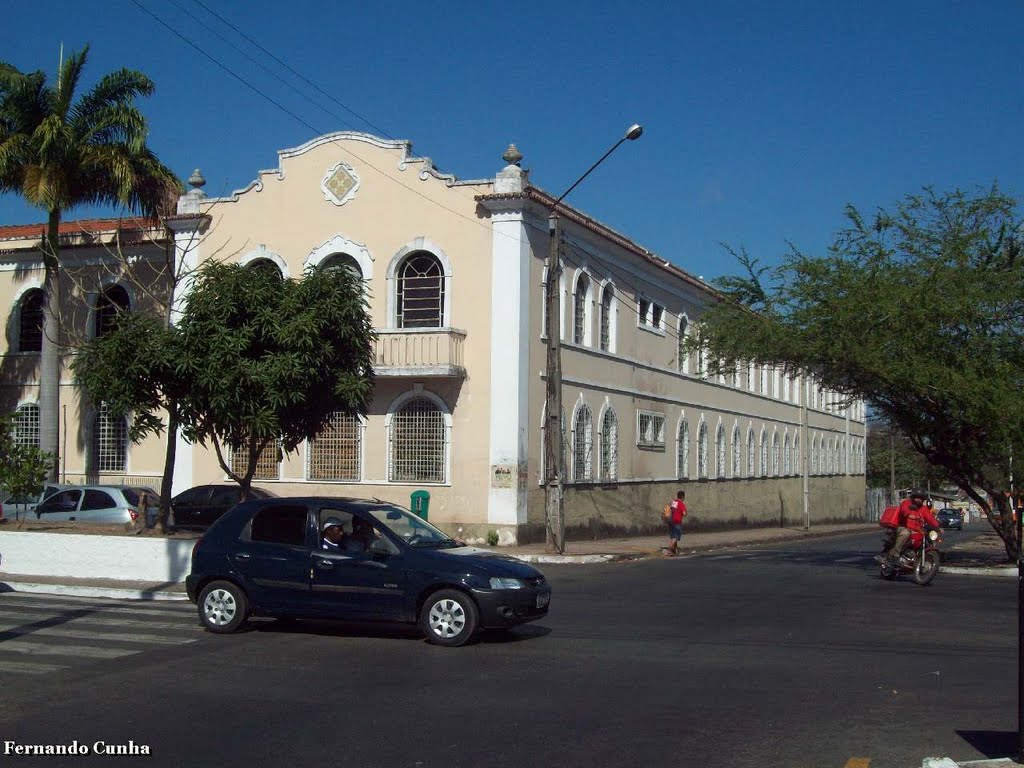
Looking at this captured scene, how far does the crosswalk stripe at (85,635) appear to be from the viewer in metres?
12.7

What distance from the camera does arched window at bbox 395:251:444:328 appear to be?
101 ft

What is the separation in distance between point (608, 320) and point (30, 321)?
1741 centimetres

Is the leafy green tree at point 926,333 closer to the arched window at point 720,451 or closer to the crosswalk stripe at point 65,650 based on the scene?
the crosswalk stripe at point 65,650

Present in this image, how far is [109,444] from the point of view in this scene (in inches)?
1350

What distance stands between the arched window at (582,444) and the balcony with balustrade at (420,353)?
4.53m

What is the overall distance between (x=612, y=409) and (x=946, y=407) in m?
14.1

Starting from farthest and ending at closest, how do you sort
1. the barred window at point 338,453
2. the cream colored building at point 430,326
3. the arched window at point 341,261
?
the arched window at point 341,261
the barred window at point 338,453
the cream colored building at point 430,326

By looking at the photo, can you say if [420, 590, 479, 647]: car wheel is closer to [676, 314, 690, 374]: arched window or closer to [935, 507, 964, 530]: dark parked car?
[676, 314, 690, 374]: arched window

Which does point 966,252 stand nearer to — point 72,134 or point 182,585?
point 182,585

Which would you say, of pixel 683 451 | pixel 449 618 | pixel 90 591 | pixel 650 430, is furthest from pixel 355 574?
pixel 683 451

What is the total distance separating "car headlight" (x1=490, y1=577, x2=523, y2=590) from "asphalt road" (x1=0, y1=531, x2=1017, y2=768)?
642 millimetres

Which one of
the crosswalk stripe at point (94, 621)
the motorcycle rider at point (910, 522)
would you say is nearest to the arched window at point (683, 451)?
the motorcycle rider at point (910, 522)

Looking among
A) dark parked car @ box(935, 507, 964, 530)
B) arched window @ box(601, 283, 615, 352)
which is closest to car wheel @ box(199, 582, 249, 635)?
arched window @ box(601, 283, 615, 352)

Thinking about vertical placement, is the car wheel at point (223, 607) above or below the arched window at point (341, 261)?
below
